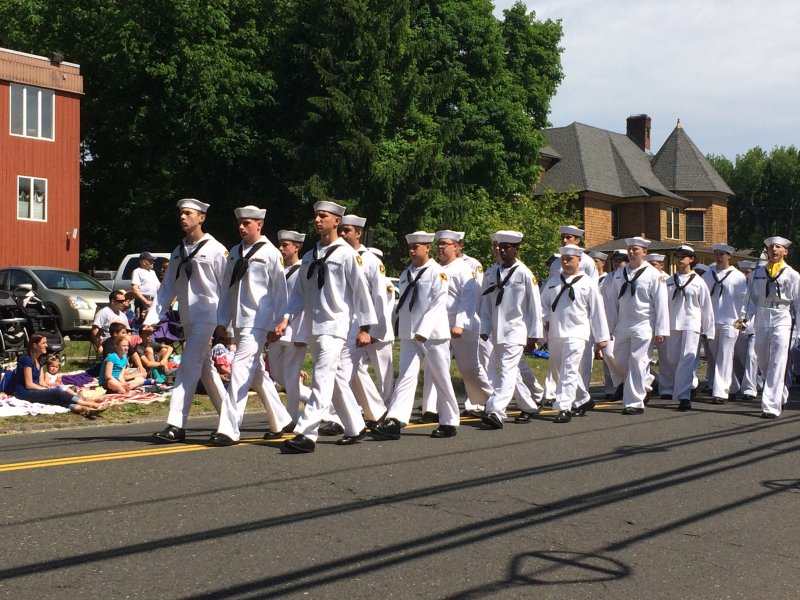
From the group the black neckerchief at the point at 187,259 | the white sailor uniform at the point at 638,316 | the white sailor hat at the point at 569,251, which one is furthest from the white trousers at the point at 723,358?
the black neckerchief at the point at 187,259

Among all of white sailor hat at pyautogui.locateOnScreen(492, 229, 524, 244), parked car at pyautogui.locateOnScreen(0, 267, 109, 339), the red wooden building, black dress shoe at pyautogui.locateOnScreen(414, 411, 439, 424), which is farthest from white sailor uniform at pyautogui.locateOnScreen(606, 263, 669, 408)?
the red wooden building

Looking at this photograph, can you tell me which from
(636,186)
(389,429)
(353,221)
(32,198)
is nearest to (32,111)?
(32,198)

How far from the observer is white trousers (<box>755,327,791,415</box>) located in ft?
44.6

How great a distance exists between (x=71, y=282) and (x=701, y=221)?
1946 inches

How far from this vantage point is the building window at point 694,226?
216 ft

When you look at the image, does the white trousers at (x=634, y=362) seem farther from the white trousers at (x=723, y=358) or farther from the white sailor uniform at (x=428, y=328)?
the white sailor uniform at (x=428, y=328)

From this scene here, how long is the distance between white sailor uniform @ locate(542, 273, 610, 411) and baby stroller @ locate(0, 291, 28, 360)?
8.30 m

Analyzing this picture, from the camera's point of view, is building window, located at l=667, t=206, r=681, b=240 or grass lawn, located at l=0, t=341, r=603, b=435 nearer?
grass lawn, located at l=0, t=341, r=603, b=435

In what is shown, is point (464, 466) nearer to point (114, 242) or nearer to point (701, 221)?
point (114, 242)

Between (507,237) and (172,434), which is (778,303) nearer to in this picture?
(507,237)

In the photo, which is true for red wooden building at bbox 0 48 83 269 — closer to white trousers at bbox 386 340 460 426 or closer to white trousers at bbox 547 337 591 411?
white trousers at bbox 547 337 591 411

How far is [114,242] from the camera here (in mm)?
49875

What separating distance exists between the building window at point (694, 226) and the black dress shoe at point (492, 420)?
185 ft

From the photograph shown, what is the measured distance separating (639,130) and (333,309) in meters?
63.6
